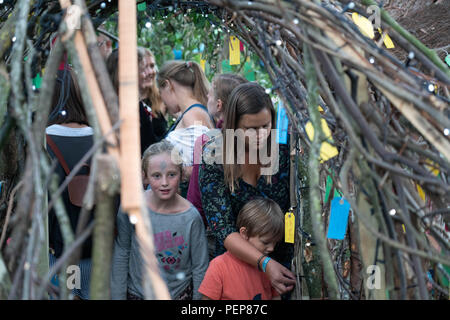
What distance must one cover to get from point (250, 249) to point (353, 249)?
1.49 ft

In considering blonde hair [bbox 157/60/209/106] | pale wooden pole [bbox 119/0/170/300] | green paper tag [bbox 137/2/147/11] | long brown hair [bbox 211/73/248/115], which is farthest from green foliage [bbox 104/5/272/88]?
pale wooden pole [bbox 119/0/170/300]

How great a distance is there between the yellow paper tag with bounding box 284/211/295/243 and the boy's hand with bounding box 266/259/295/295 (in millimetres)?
212

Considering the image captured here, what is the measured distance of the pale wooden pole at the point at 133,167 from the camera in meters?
1.18

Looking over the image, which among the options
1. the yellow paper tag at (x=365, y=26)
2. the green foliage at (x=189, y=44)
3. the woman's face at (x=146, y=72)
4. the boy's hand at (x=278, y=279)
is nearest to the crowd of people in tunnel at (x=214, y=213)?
the boy's hand at (x=278, y=279)

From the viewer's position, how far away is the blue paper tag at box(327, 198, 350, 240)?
1.89 m

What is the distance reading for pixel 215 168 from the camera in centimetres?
240

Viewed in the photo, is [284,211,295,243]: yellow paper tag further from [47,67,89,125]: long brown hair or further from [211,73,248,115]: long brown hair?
[47,67,89,125]: long brown hair

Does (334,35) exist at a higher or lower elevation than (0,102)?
higher

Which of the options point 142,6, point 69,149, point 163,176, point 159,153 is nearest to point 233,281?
point 163,176

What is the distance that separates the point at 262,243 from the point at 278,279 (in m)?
0.21

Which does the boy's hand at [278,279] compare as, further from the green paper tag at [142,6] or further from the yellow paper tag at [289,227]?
the green paper tag at [142,6]

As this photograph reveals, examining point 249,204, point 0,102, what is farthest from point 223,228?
point 0,102

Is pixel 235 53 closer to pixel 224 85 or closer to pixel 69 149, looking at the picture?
pixel 224 85
